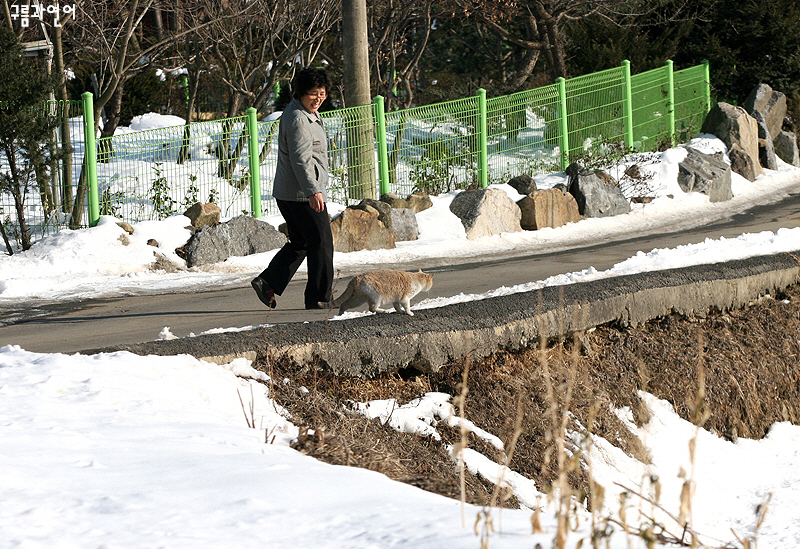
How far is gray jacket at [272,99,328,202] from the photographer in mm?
6801

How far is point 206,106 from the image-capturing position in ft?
85.8

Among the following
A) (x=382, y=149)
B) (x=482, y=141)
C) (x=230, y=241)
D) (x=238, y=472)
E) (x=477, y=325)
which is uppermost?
(x=482, y=141)

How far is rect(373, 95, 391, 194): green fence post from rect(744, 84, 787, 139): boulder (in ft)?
33.2

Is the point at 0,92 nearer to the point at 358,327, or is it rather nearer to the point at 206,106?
the point at 358,327

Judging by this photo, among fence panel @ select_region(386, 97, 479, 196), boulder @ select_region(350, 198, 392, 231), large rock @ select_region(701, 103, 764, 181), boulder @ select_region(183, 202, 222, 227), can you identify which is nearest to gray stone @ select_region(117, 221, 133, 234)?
boulder @ select_region(183, 202, 222, 227)

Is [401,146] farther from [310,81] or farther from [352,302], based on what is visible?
[352,302]

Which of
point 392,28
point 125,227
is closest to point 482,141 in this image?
point 125,227

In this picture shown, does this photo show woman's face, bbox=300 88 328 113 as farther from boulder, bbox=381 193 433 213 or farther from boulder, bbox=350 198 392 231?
boulder, bbox=381 193 433 213

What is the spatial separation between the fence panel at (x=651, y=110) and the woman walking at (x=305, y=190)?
11.9 meters

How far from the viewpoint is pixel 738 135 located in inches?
722

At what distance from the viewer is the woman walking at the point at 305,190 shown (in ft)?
22.3

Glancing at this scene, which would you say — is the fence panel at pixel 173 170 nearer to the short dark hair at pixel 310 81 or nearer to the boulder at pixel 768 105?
the short dark hair at pixel 310 81

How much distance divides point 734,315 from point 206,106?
20.8m

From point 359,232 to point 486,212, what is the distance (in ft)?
7.03
